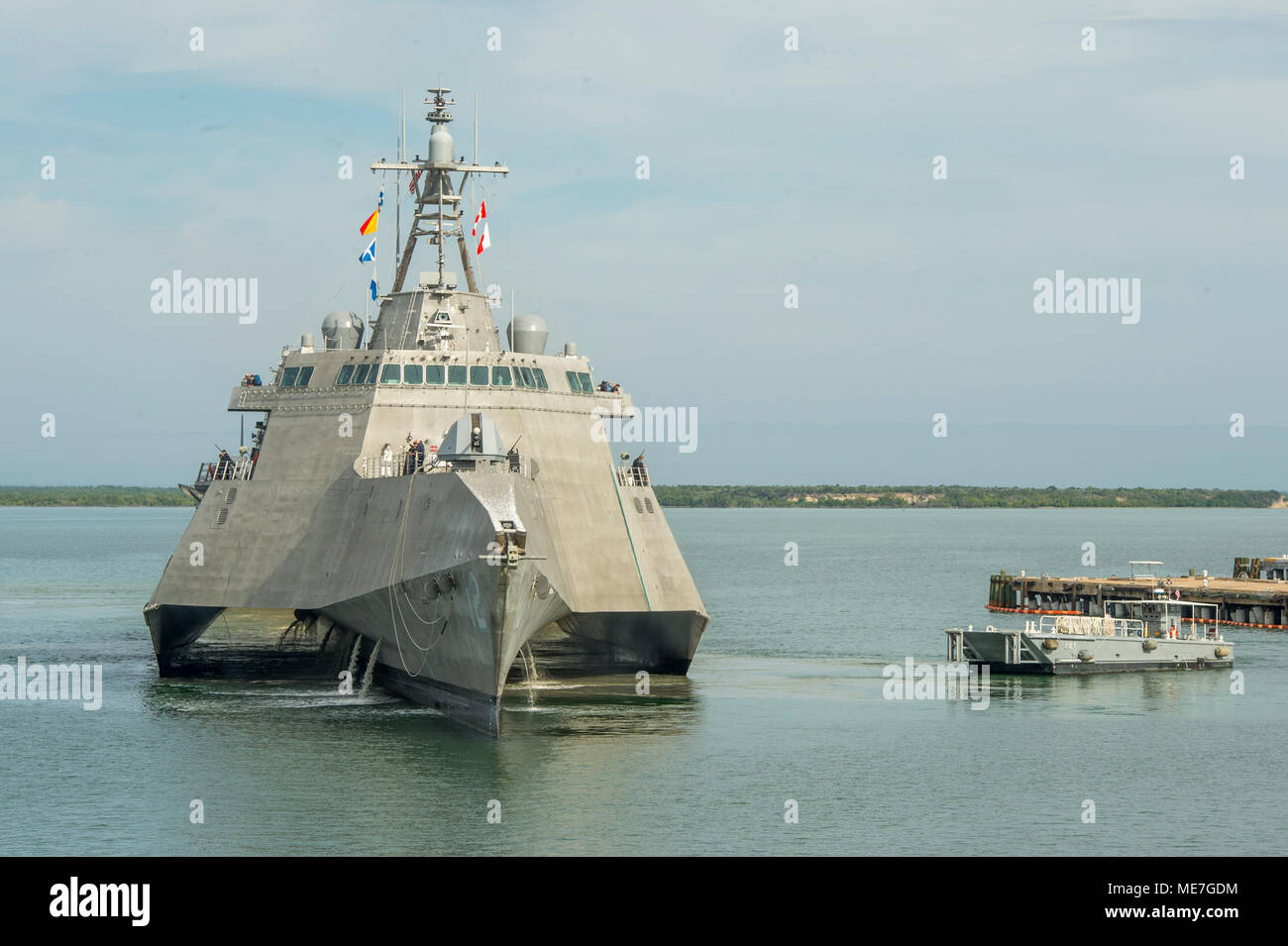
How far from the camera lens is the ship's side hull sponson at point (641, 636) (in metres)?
40.4

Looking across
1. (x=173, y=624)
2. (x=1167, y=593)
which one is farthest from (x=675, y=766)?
(x=1167, y=593)

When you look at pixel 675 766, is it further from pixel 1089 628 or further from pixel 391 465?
pixel 1089 628

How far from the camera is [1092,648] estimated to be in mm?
47594

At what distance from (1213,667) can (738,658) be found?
15188mm

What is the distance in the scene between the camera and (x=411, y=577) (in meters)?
34.4

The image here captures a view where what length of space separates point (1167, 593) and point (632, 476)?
31949 millimetres

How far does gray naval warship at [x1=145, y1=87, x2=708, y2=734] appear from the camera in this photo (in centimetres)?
3466

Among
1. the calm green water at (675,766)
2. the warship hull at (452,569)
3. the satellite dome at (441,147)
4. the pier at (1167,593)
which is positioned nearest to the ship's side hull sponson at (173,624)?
the warship hull at (452,569)

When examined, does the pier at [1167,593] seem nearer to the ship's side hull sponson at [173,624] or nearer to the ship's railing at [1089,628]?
the ship's railing at [1089,628]

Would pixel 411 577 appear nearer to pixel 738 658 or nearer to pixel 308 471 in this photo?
pixel 308 471

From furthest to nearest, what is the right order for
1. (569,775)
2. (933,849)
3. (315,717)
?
(315,717) → (569,775) → (933,849)

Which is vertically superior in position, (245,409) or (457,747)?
(245,409)

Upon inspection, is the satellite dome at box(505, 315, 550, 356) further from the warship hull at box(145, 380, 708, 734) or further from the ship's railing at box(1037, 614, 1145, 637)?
the ship's railing at box(1037, 614, 1145, 637)

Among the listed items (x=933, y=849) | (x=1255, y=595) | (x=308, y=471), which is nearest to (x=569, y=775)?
(x=933, y=849)
